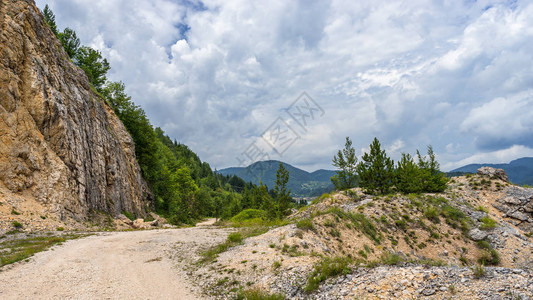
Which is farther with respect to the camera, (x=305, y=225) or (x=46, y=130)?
(x=46, y=130)

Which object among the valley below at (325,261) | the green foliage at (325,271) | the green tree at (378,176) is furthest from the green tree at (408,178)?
the green foliage at (325,271)

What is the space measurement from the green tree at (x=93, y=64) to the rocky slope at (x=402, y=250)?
160 feet

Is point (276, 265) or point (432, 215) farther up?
point (276, 265)

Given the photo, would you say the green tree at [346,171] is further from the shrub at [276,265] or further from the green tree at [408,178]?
the shrub at [276,265]

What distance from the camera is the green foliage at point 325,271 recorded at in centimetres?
925

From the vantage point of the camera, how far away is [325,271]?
970 cm

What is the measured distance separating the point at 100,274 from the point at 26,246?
25.3ft

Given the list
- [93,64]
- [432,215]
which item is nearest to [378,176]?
[432,215]

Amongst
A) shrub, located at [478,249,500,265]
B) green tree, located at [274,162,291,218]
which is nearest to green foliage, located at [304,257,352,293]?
shrub, located at [478,249,500,265]

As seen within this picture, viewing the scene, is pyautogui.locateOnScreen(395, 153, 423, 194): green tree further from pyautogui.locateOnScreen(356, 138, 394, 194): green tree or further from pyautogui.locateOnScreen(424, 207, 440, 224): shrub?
pyautogui.locateOnScreen(424, 207, 440, 224): shrub

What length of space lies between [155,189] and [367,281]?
183 ft

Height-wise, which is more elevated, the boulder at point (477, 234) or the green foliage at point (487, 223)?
the green foliage at point (487, 223)

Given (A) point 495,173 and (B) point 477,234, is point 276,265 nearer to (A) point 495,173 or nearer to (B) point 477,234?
(B) point 477,234

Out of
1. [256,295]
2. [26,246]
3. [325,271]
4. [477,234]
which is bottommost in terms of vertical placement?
[477,234]
